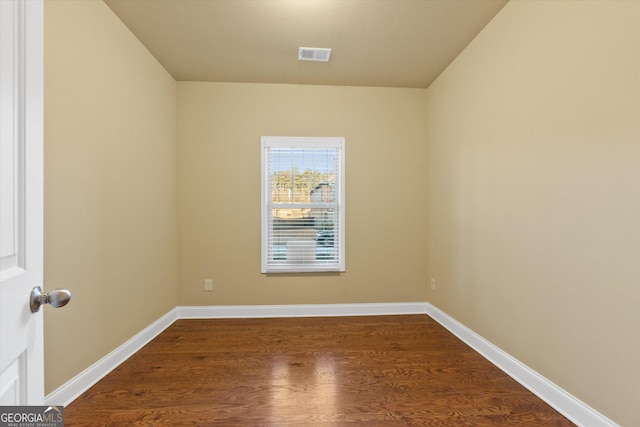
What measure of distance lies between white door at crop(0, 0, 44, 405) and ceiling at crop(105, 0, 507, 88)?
185 centimetres

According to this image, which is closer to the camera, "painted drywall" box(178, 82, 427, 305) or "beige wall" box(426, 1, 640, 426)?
"beige wall" box(426, 1, 640, 426)

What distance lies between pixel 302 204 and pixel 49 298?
2.87 meters

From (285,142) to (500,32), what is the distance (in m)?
2.23

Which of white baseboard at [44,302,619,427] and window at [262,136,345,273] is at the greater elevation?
window at [262,136,345,273]

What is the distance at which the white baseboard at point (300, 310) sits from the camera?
136 inches

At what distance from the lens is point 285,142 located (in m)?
3.53

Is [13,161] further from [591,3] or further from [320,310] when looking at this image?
[320,310]

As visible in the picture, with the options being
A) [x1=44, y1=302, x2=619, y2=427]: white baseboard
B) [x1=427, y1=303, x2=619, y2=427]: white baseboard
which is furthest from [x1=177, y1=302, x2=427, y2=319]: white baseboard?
[x1=427, y1=303, x2=619, y2=427]: white baseboard

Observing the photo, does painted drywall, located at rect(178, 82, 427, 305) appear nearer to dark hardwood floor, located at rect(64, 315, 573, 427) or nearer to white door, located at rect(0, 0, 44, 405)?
dark hardwood floor, located at rect(64, 315, 573, 427)

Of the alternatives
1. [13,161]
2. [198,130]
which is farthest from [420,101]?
[13,161]

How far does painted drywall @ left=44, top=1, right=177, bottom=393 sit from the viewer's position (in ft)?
5.85

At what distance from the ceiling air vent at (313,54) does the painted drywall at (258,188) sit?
600 millimetres

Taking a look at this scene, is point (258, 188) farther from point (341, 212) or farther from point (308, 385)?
point (308, 385)

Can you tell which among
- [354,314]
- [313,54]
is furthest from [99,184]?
[354,314]
